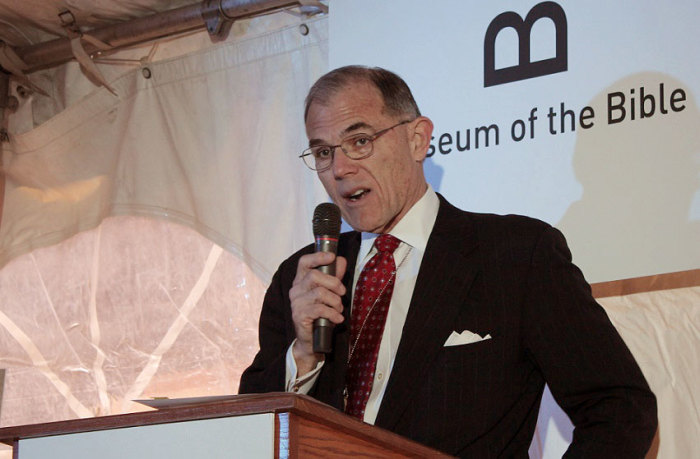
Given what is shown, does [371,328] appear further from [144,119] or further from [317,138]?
[144,119]

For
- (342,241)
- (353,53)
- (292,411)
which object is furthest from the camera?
(353,53)

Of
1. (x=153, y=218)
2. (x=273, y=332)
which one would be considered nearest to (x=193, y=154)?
(x=153, y=218)

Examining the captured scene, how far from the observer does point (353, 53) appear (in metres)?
3.26

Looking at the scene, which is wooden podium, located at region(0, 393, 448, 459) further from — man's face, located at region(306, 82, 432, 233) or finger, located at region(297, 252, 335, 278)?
man's face, located at region(306, 82, 432, 233)

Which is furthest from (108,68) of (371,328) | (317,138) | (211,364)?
(371,328)

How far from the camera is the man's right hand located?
6.59 ft

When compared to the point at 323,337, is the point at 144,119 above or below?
above

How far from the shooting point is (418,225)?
2533 mm

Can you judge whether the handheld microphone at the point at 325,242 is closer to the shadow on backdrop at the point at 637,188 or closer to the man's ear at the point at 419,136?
the man's ear at the point at 419,136

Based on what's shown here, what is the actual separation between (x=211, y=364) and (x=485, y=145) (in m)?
1.56

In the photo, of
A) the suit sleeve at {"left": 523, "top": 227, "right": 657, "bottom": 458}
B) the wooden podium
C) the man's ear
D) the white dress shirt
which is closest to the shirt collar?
the white dress shirt

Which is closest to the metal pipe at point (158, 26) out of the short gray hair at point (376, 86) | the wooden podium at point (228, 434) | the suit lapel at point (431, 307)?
the short gray hair at point (376, 86)

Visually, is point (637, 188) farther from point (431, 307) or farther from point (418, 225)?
point (431, 307)

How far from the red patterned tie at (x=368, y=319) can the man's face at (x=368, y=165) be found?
0.27 ft
